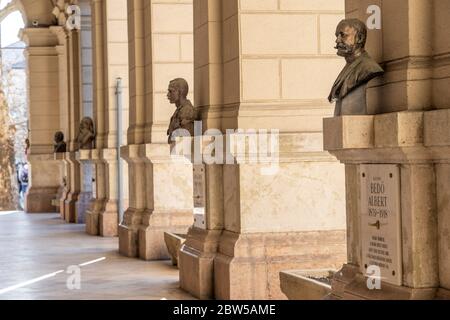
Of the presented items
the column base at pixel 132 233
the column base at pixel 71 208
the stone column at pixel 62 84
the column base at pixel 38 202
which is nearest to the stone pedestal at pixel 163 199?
the column base at pixel 132 233

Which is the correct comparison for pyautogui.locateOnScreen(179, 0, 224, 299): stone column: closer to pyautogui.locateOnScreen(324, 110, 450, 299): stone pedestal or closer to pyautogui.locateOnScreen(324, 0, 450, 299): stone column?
pyautogui.locateOnScreen(324, 0, 450, 299): stone column

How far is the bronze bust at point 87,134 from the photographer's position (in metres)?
21.1

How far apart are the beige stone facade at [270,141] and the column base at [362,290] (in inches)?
0.5

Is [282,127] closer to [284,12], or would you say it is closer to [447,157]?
[284,12]

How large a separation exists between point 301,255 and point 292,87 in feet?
5.95

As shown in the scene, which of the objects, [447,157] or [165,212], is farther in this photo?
[165,212]

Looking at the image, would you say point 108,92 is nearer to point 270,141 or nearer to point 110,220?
point 110,220

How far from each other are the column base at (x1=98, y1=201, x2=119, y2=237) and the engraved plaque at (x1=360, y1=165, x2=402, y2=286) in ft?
43.3

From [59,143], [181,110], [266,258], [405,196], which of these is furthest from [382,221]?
[59,143]

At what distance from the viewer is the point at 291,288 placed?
328 inches

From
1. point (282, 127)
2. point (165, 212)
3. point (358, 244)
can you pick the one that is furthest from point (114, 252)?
point (358, 244)

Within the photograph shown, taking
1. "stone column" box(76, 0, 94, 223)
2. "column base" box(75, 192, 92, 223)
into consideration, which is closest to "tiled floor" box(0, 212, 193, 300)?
"column base" box(75, 192, 92, 223)

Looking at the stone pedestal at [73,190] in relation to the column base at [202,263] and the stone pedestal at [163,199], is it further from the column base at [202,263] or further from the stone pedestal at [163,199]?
the column base at [202,263]

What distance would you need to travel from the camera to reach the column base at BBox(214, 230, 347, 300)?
1023 centimetres
